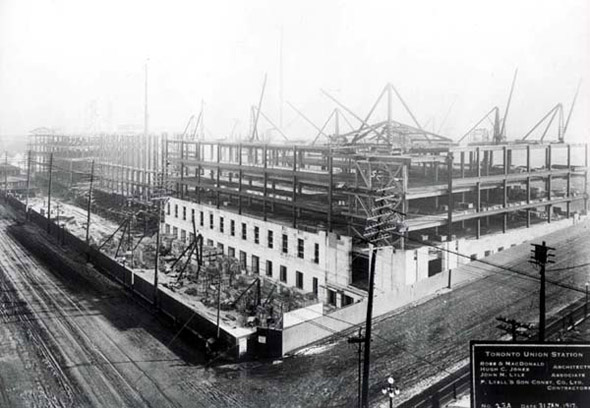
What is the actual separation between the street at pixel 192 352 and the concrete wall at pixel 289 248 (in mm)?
6749

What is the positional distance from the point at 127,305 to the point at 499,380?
2836cm

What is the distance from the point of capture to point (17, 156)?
16975cm

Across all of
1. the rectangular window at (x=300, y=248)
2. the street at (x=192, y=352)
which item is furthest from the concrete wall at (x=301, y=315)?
the rectangular window at (x=300, y=248)

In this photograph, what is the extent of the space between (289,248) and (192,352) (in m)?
14.6

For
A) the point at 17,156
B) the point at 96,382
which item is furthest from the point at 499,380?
the point at 17,156

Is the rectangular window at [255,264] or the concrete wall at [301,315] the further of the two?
the rectangular window at [255,264]

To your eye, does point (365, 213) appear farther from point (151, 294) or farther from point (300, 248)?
point (151, 294)

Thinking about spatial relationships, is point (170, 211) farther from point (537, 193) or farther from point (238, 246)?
point (537, 193)

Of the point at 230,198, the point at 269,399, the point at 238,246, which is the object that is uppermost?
the point at 230,198

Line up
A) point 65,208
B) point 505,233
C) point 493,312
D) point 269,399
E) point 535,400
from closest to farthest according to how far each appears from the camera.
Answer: point 535,400 → point 269,399 → point 493,312 → point 505,233 → point 65,208

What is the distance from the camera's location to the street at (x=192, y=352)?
76.8ft

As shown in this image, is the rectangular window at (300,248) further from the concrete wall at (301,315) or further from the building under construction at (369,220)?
the concrete wall at (301,315)

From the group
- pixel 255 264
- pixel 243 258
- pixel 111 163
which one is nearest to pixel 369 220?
pixel 255 264

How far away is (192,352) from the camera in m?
28.6
